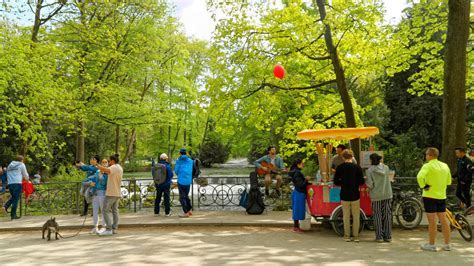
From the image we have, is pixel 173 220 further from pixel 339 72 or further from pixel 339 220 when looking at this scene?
pixel 339 72

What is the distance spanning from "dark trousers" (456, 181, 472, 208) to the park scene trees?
4.64 feet

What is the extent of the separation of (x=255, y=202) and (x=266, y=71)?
5.15 m

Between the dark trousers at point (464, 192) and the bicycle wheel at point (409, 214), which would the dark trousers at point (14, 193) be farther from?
the dark trousers at point (464, 192)

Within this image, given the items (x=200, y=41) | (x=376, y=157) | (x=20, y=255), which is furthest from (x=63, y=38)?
(x=200, y=41)

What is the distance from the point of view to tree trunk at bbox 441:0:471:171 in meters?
12.9

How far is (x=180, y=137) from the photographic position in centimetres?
4766

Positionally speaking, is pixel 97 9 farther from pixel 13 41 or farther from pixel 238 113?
pixel 238 113

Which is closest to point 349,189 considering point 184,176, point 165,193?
point 184,176

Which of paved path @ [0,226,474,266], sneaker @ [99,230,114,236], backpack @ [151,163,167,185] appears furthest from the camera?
backpack @ [151,163,167,185]

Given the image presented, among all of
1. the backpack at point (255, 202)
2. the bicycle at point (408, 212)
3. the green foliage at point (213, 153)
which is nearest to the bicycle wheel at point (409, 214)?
the bicycle at point (408, 212)

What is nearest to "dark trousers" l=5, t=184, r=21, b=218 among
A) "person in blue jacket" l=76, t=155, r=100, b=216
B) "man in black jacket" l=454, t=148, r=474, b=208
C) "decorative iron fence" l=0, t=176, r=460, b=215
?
"decorative iron fence" l=0, t=176, r=460, b=215

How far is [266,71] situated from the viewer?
51.2 feet

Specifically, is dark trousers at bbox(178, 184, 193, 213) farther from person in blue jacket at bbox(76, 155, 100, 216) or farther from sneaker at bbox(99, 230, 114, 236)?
sneaker at bbox(99, 230, 114, 236)

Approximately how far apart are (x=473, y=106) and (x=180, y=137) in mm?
30822
